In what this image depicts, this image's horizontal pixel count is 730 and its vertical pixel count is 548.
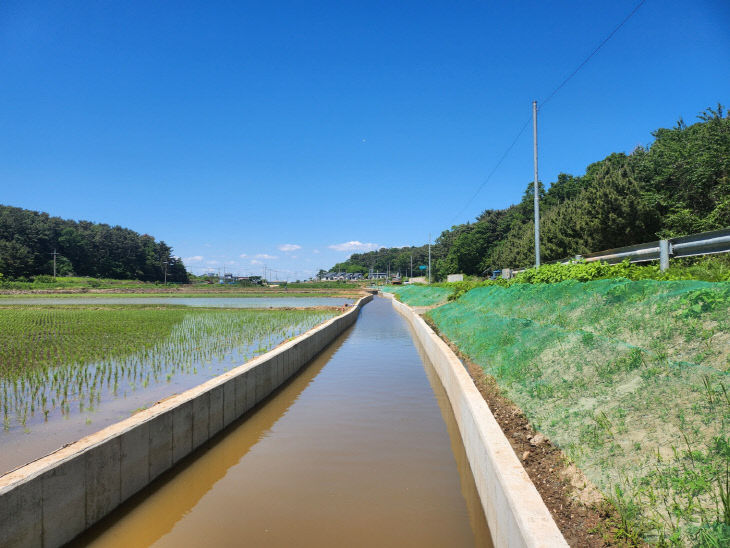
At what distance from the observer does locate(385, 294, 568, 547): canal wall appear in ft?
10.1

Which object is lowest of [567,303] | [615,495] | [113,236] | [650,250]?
[615,495]

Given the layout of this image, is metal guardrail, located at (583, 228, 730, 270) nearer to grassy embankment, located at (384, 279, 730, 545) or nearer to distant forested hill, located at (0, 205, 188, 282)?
grassy embankment, located at (384, 279, 730, 545)

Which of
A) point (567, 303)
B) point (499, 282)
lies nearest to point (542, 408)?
point (567, 303)

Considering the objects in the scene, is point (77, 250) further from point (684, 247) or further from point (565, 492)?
point (565, 492)

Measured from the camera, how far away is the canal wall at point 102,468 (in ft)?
11.7

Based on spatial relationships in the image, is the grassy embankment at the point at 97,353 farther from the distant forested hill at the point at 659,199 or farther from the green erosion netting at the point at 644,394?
the distant forested hill at the point at 659,199

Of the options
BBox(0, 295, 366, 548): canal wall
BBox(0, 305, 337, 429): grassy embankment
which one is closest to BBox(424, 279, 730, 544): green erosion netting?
BBox(0, 295, 366, 548): canal wall

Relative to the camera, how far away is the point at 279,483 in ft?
18.0

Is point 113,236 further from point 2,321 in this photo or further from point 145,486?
point 145,486

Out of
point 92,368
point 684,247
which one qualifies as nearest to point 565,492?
point 684,247

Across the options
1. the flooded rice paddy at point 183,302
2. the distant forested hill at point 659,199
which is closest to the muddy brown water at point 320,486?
the distant forested hill at point 659,199

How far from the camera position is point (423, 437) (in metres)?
7.32

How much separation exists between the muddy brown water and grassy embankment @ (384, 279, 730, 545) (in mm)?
1519

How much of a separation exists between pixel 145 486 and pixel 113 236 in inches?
5411
